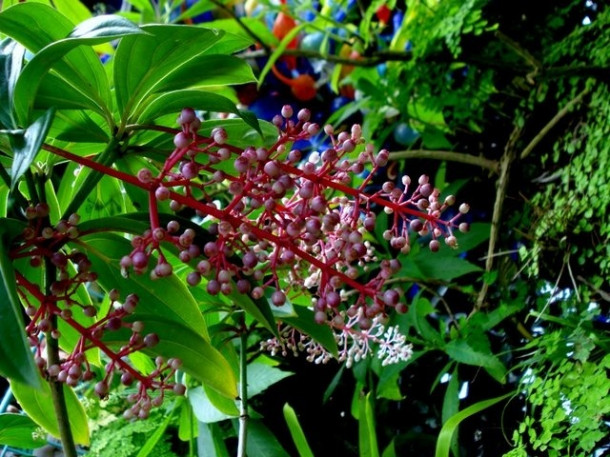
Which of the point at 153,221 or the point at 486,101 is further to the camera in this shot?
the point at 486,101

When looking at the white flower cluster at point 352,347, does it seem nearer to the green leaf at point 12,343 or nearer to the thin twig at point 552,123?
the green leaf at point 12,343

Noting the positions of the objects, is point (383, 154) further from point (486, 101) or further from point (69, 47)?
point (486, 101)

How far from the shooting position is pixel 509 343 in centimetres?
101

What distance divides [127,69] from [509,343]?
71 centimetres

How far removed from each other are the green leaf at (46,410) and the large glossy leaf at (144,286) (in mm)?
121

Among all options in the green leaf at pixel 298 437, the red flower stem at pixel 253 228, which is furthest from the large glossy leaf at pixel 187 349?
the green leaf at pixel 298 437

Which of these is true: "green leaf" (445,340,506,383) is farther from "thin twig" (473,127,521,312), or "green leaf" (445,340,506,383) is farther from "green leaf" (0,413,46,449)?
"green leaf" (0,413,46,449)

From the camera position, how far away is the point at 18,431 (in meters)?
0.74

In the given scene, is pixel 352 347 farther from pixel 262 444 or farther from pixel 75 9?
pixel 75 9

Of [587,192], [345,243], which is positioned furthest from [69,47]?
[587,192]

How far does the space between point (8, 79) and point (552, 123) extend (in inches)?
30.8

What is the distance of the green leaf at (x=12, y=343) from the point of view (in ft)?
1.16

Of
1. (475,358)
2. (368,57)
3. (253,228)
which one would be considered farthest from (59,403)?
(368,57)

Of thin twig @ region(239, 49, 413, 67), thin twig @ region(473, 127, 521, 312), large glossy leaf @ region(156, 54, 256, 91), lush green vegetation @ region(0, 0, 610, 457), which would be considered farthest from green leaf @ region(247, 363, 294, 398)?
thin twig @ region(239, 49, 413, 67)
